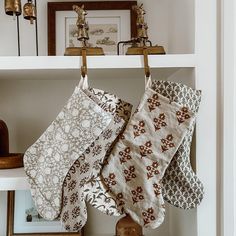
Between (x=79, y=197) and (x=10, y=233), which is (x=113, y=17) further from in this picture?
(x=10, y=233)

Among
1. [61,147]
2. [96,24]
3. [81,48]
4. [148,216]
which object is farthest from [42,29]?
[148,216]

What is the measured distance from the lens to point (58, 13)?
4.33 feet

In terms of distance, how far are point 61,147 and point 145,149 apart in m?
0.21

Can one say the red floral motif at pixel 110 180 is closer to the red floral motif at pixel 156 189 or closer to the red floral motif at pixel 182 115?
the red floral motif at pixel 156 189

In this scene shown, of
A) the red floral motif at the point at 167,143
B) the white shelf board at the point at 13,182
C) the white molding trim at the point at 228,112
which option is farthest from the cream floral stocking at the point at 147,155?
the white shelf board at the point at 13,182

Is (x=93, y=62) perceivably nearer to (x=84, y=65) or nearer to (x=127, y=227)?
(x=84, y=65)

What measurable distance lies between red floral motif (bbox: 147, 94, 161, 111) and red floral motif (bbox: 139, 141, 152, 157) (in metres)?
0.09

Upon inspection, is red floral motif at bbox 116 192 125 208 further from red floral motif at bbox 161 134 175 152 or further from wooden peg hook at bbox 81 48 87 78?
wooden peg hook at bbox 81 48 87 78

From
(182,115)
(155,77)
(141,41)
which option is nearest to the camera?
(182,115)

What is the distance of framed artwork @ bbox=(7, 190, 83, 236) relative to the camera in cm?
129

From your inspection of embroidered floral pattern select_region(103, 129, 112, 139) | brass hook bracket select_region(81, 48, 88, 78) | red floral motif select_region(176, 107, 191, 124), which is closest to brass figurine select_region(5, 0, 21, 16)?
brass hook bracket select_region(81, 48, 88, 78)

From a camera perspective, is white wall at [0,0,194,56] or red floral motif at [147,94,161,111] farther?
white wall at [0,0,194,56]

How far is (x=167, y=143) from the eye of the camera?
36.2 inches

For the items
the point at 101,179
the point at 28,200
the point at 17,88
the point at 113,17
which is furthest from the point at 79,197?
the point at 113,17
